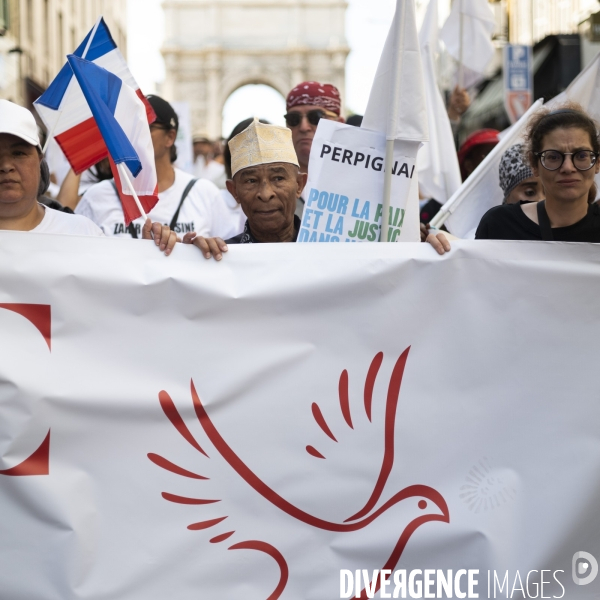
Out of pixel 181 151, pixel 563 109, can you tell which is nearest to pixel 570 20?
pixel 181 151

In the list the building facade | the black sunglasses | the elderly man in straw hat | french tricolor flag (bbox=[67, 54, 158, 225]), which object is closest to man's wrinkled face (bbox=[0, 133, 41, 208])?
french tricolor flag (bbox=[67, 54, 158, 225])

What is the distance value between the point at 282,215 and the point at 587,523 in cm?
145

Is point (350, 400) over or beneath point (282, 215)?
beneath

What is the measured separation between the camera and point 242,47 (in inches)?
2288

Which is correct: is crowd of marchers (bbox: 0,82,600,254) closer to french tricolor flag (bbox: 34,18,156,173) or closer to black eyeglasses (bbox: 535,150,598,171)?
black eyeglasses (bbox: 535,150,598,171)

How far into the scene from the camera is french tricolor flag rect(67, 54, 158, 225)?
3.06 meters

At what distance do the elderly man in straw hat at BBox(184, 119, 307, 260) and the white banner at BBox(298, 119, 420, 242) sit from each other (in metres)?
0.08

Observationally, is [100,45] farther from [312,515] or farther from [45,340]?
[312,515]

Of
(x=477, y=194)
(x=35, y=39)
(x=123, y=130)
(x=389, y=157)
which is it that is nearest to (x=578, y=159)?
(x=389, y=157)

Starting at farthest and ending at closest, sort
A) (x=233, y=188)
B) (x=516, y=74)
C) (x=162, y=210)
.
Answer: (x=516, y=74) < (x=162, y=210) < (x=233, y=188)

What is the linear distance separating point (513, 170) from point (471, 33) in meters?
2.68

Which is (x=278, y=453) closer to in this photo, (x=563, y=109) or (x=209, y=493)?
(x=209, y=493)

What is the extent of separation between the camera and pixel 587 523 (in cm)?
276

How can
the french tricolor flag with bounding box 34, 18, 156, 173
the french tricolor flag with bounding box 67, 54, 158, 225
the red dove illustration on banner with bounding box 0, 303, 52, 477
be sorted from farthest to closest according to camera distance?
the french tricolor flag with bounding box 34, 18, 156, 173 < the french tricolor flag with bounding box 67, 54, 158, 225 < the red dove illustration on banner with bounding box 0, 303, 52, 477
